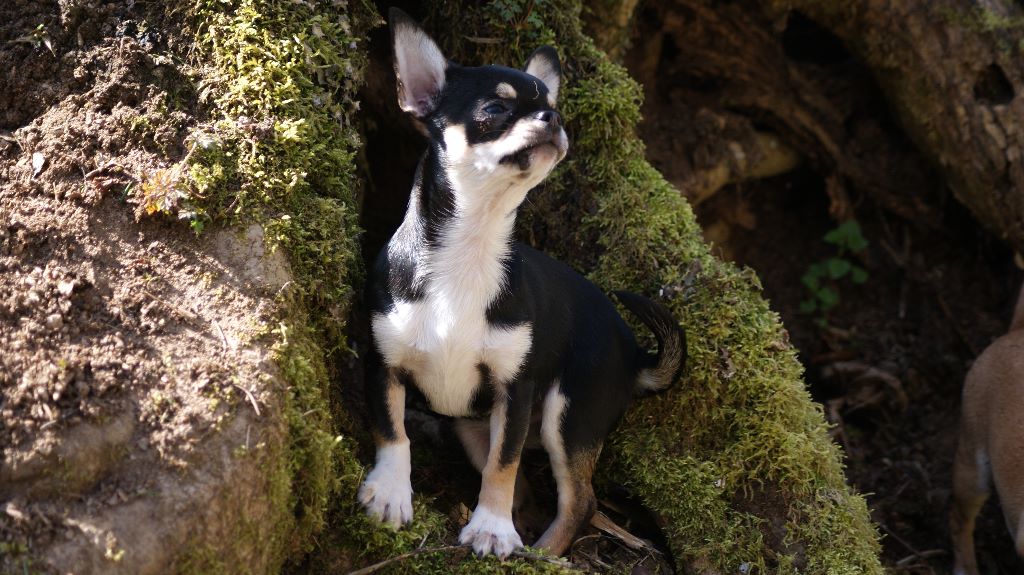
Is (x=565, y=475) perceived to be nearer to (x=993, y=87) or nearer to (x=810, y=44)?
(x=993, y=87)

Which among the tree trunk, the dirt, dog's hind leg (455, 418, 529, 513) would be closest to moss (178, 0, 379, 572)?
the dirt

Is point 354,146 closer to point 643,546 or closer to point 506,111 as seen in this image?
point 506,111

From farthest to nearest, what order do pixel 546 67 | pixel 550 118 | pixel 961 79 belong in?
pixel 961 79
pixel 546 67
pixel 550 118

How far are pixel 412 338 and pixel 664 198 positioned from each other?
1.76 metres

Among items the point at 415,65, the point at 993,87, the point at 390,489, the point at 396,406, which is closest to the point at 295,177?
the point at 415,65

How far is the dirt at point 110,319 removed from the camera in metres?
2.58

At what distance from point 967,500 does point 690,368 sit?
222 centimetres

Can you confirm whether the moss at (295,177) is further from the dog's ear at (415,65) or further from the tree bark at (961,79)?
the tree bark at (961,79)

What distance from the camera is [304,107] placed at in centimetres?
357

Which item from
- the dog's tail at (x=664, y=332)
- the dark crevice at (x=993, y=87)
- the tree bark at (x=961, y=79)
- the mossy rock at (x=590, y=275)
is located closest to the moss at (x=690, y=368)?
the mossy rock at (x=590, y=275)

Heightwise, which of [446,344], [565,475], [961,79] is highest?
[961,79]

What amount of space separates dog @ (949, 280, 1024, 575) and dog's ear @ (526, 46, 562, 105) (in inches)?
122

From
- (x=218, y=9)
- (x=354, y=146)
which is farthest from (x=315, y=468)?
(x=218, y=9)

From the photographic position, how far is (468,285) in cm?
339
